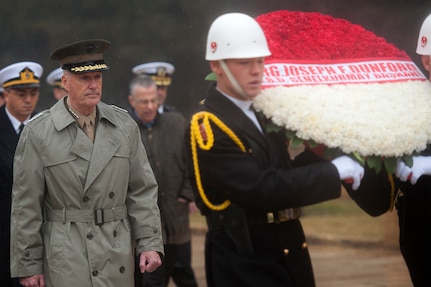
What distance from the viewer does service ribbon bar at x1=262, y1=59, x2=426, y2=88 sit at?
18.6 feet

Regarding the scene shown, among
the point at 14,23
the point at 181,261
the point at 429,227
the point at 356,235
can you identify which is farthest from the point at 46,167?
the point at 356,235

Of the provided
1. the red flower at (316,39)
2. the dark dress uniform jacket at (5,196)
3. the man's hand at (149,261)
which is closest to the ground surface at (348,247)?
the dark dress uniform jacket at (5,196)

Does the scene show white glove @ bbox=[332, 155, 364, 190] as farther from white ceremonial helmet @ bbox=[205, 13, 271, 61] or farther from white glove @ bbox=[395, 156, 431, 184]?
white ceremonial helmet @ bbox=[205, 13, 271, 61]

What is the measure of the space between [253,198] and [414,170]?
872 mm

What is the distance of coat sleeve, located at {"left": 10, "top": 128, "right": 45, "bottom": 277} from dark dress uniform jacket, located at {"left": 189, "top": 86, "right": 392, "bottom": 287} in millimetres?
789

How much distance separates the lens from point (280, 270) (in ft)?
17.7

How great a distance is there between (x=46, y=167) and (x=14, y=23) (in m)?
5.18

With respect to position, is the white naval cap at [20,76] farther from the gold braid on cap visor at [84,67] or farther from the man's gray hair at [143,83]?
the gold braid on cap visor at [84,67]

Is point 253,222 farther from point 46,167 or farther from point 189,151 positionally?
point 46,167

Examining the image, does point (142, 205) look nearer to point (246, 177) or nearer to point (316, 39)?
point (246, 177)

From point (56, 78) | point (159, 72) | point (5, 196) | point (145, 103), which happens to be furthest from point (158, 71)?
point (5, 196)

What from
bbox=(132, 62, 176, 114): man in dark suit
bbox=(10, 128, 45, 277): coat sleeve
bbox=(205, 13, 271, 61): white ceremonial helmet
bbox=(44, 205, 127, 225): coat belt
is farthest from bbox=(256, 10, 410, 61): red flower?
bbox=(132, 62, 176, 114): man in dark suit

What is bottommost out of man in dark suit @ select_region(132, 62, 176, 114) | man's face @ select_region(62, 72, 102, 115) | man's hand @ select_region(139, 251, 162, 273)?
man in dark suit @ select_region(132, 62, 176, 114)

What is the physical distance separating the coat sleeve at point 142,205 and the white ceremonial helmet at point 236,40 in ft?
2.18
